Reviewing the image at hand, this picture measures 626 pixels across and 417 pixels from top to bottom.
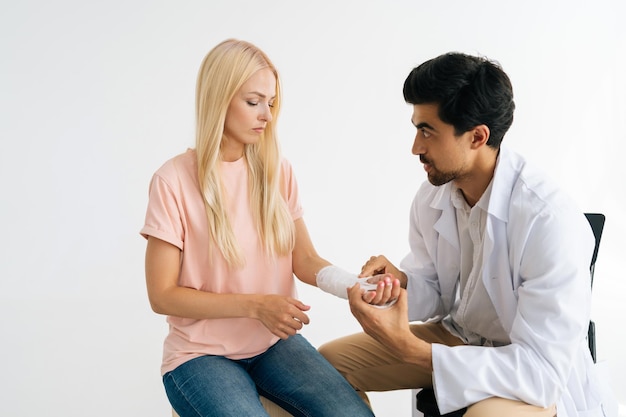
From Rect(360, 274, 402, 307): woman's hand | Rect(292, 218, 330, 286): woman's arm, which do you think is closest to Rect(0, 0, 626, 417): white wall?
Rect(292, 218, 330, 286): woman's arm

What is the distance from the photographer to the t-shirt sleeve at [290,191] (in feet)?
7.26

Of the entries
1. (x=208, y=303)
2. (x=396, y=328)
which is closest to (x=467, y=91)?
(x=396, y=328)

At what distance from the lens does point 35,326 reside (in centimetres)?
399

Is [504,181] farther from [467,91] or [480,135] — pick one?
Answer: [467,91]

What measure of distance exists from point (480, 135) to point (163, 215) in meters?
0.82

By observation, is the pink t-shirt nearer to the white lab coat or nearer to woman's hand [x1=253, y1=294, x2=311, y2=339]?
woman's hand [x1=253, y1=294, x2=311, y2=339]

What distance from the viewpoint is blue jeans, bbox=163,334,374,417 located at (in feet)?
6.11

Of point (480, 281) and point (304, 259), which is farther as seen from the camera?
point (304, 259)

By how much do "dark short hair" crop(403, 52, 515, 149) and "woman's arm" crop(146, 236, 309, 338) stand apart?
2.03 feet

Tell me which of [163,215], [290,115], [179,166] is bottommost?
[163,215]

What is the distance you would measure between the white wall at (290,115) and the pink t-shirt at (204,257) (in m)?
2.08

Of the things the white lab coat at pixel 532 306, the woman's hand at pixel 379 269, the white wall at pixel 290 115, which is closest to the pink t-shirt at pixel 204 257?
the woman's hand at pixel 379 269

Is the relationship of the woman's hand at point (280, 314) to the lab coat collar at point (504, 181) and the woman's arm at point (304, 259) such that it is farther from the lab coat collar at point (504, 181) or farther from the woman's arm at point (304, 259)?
the lab coat collar at point (504, 181)

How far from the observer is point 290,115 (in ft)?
15.6
